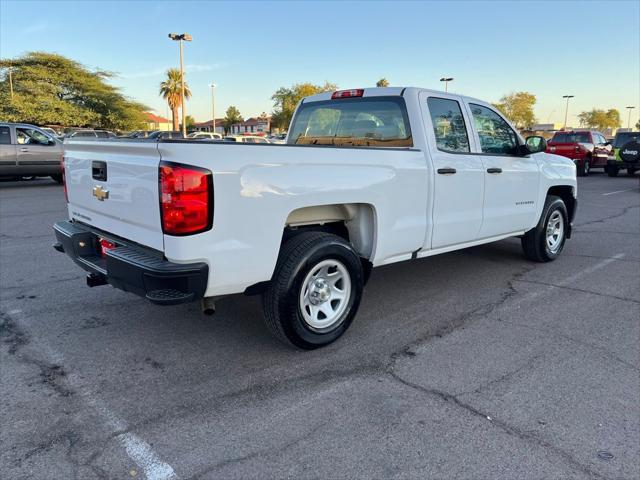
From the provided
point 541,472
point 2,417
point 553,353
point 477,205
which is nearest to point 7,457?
point 2,417

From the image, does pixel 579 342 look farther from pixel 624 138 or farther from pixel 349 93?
pixel 624 138

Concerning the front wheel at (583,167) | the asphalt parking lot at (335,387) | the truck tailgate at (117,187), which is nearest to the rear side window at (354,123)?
the asphalt parking lot at (335,387)

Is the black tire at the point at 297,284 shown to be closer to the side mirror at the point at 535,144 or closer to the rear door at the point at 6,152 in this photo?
the side mirror at the point at 535,144

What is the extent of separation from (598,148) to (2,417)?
79.3 feet

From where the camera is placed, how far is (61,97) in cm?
4353

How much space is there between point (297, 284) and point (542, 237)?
402cm

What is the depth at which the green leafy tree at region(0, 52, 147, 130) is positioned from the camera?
3931 cm

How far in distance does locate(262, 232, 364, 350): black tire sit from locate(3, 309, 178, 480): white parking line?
3.77ft

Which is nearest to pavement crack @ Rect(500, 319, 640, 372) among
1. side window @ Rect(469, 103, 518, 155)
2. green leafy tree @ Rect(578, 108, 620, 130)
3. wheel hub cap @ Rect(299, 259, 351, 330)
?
wheel hub cap @ Rect(299, 259, 351, 330)

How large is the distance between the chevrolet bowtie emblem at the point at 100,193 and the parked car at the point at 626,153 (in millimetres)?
19416

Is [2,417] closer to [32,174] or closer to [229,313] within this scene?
[229,313]

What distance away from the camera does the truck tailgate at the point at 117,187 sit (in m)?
3.01

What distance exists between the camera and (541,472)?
2418 mm

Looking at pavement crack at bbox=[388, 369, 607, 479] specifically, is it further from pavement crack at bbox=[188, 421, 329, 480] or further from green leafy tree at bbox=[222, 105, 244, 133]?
green leafy tree at bbox=[222, 105, 244, 133]
